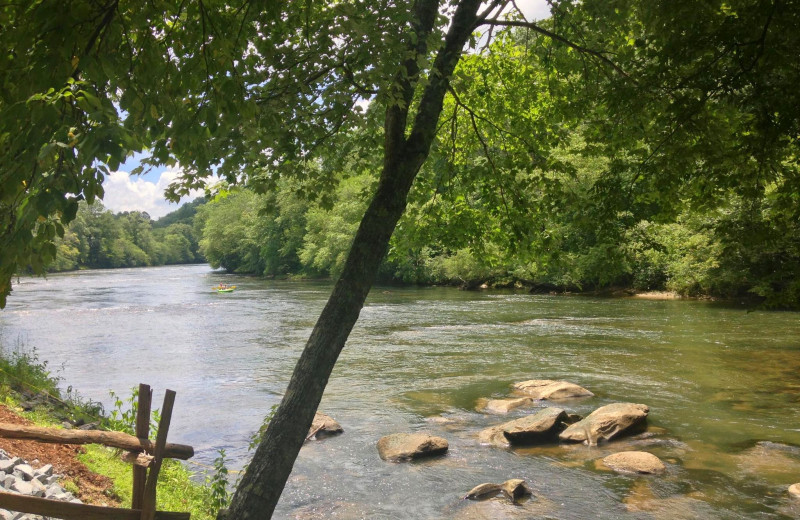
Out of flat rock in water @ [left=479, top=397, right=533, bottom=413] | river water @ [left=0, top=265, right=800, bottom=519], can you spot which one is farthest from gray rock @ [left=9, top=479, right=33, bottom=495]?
flat rock in water @ [left=479, top=397, right=533, bottom=413]

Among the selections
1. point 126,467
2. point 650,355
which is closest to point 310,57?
point 126,467

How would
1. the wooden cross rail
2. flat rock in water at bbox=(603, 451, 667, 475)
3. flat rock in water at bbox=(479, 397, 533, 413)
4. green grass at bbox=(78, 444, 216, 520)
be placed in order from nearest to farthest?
the wooden cross rail → green grass at bbox=(78, 444, 216, 520) → flat rock in water at bbox=(603, 451, 667, 475) → flat rock in water at bbox=(479, 397, 533, 413)

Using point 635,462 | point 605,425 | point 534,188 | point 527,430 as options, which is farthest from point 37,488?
point 605,425

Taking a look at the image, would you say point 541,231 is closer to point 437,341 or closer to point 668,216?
point 668,216

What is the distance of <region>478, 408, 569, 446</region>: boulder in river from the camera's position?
1006 cm

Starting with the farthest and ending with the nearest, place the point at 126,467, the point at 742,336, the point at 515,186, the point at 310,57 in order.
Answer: the point at 742,336 → the point at 126,467 → the point at 515,186 → the point at 310,57

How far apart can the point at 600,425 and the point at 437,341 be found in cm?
956

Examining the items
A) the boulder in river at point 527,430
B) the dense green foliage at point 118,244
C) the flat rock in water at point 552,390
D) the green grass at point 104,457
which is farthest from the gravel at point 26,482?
the dense green foliage at point 118,244

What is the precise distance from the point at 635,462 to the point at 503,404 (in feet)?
11.4

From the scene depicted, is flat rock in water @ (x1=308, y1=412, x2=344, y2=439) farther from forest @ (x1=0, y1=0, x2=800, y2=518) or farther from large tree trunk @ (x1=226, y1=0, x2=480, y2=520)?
large tree trunk @ (x1=226, y1=0, x2=480, y2=520)

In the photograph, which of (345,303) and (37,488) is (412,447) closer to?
(37,488)

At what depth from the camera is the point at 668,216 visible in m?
6.81

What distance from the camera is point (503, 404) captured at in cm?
1206

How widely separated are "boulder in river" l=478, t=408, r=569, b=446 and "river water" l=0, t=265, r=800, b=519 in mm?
288
